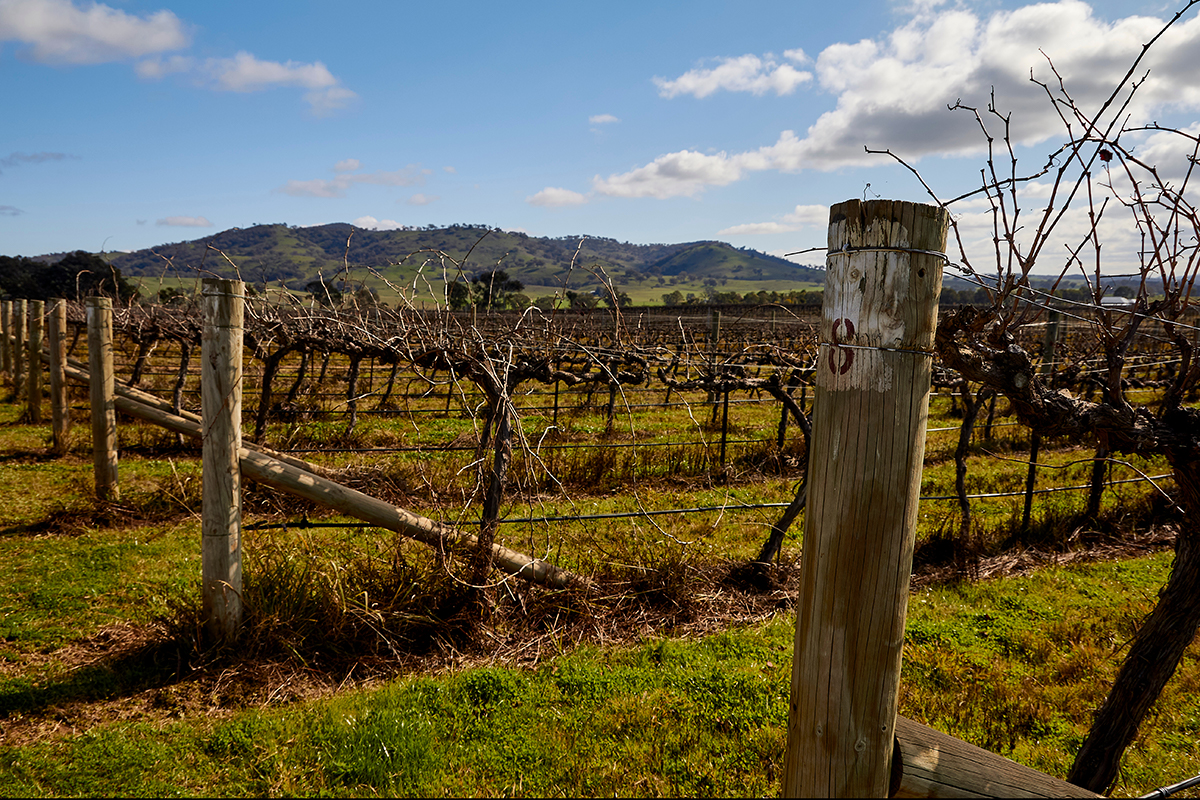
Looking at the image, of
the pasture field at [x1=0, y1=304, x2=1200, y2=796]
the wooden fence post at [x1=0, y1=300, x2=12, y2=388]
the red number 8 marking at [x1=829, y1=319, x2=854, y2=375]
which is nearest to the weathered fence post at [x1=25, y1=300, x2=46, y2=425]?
the wooden fence post at [x1=0, y1=300, x2=12, y2=388]

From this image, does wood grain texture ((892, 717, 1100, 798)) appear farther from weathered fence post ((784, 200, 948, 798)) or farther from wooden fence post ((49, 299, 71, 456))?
wooden fence post ((49, 299, 71, 456))

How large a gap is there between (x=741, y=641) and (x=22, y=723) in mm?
4406

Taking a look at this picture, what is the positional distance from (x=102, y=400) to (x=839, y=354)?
8466 mm

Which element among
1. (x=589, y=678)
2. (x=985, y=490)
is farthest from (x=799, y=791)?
(x=985, y=490)

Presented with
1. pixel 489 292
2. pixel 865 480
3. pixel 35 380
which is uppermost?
pixel 489 292

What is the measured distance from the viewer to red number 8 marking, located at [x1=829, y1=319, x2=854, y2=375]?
4.97 ft

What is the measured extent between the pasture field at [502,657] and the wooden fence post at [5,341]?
13016 mm

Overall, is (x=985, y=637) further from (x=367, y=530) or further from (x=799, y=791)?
(x=367, y=530)

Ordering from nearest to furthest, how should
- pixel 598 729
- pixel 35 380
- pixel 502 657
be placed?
pixel 598 729
pixel 502 657
pixel 35 380

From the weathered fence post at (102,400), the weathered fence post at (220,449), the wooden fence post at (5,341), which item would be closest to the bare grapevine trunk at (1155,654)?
the weathered fence post at (220,449)

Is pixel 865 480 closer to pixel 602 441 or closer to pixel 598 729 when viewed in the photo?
pixel 598 729

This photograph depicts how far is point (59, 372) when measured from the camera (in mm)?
9727

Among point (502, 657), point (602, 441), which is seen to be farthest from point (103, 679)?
point (602, 441)

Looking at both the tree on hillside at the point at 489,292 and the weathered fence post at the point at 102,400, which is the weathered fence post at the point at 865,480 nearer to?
the tree on hillside at the point at 489,292
